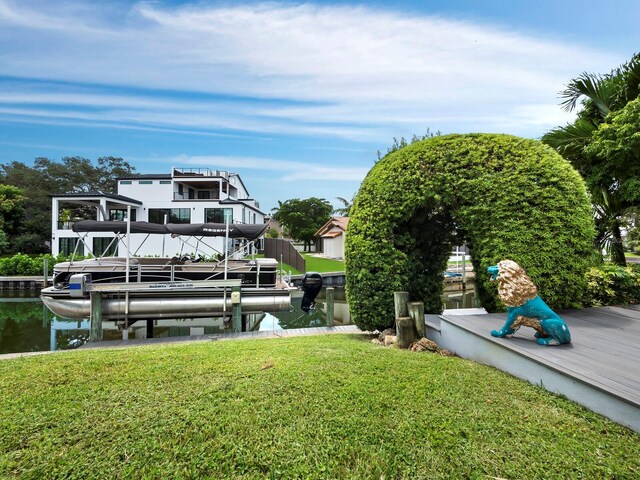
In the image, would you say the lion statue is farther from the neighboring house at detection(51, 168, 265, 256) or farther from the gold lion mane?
the neighboring house at detection(51, 168, 265, 256)

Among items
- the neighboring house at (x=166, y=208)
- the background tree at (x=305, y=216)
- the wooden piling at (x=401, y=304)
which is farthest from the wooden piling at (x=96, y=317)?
the background tree at (x=305, y=216)

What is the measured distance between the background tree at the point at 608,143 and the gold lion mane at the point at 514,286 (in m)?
6.62

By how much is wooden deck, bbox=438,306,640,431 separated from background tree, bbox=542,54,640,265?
4.64 meters

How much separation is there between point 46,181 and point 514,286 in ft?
151

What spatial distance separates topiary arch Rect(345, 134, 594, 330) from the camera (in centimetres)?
509

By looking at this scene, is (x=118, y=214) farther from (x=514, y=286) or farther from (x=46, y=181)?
(x=514, y=286)

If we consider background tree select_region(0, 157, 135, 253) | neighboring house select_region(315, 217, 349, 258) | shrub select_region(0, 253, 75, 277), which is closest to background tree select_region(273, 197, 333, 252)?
neighboring house select_region(315, 217, 349, 258)

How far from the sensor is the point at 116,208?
85.6ft

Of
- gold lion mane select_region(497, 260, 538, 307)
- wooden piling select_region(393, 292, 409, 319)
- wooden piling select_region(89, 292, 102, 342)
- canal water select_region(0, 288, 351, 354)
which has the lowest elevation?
canal water select_region(0, 288, 351, 354)

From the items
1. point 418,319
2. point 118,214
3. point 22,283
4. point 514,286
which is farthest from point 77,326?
point 118,214

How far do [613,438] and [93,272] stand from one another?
11948 mm

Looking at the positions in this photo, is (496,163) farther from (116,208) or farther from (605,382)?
(116,208)

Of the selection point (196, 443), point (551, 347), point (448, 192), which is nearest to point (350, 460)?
point (196, 443)

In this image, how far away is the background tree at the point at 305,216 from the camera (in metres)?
42.8
